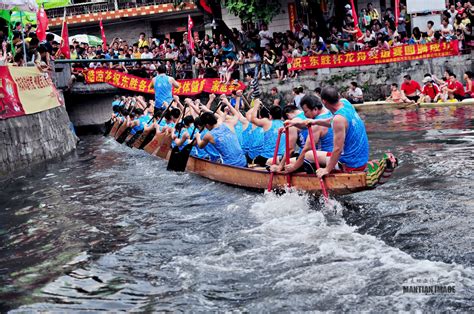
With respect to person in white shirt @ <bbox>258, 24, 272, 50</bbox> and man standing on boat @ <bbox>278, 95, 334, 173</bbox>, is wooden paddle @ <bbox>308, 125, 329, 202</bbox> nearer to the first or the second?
man standing on boat @ <bbox>278, 95, 334, 173</bbox>

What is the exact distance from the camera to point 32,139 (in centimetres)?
1578

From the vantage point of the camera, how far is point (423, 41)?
22.4 metres

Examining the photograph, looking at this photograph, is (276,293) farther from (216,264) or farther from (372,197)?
(372,197)

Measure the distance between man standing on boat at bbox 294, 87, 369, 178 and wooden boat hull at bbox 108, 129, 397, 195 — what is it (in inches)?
7.0

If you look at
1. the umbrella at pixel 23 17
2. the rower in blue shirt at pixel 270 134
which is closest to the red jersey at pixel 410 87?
the rower in blue shirt at pixel 270 134

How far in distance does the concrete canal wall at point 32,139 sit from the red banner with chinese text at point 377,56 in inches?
377

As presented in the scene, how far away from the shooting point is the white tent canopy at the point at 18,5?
47.1 ft

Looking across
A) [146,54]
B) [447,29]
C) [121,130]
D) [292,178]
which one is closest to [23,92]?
[121,130]

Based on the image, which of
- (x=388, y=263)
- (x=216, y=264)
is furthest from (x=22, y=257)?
(x=388, y=263)

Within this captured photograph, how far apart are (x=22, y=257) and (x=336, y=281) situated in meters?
4.15

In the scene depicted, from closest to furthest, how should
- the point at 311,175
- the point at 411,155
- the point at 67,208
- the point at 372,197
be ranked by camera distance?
the point at 311,175
the point at 372,197
the point at 67,208
the point at 411,155

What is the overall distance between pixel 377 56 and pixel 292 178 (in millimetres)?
14872

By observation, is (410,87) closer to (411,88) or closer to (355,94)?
(411,88)

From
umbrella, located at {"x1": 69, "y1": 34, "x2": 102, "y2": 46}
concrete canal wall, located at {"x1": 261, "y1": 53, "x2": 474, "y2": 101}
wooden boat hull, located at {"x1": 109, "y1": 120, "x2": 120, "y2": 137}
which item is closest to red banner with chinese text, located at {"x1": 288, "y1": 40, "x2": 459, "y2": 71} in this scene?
concrete canal wall, located at {"x1": 261, "y1": 53, "x2": 474, "y2": 101}
